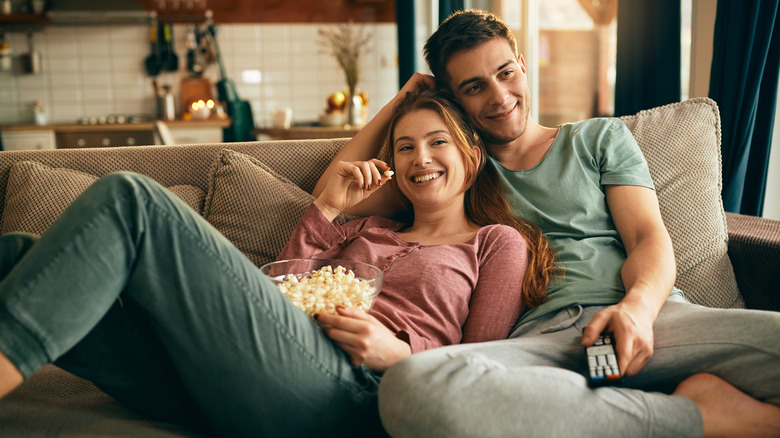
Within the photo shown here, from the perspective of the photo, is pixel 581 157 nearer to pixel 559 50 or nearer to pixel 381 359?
pixel 381 359

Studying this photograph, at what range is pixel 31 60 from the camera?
531cm

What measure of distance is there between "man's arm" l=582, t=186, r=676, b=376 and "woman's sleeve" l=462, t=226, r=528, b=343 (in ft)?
0.68

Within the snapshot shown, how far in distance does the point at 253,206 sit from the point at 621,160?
3.08ft

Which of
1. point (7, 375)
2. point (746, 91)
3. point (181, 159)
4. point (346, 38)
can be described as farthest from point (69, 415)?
point (346, 38)

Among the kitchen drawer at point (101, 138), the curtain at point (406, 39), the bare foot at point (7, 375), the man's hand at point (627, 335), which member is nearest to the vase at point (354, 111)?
the curtain at point (406, 39)

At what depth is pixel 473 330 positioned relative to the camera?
1.26 meters

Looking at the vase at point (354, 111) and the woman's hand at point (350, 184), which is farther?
the vase at point (354, 111)

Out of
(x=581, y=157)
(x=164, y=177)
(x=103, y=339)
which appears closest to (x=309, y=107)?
(x=164, y=177)

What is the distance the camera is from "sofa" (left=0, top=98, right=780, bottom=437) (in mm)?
1517

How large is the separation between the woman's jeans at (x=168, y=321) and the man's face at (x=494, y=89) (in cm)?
81

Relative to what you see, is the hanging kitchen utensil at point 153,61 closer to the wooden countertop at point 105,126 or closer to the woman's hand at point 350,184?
the wooden countertop at point 105,126

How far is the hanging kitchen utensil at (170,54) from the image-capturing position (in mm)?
5461

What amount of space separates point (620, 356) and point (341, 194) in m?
0.74

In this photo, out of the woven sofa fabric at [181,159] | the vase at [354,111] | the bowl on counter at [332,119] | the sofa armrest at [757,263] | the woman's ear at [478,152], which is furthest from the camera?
the vase at [354,111]
